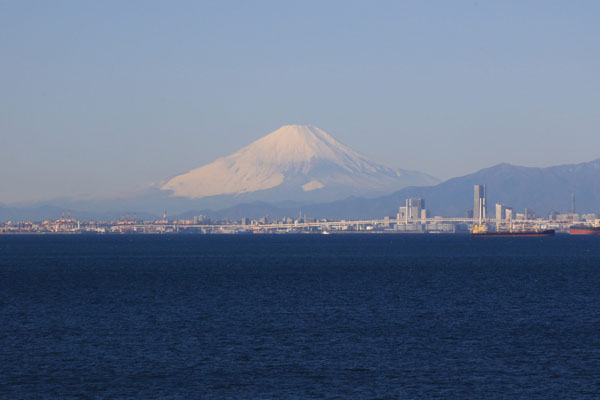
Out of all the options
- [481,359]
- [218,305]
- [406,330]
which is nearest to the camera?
[481,359]

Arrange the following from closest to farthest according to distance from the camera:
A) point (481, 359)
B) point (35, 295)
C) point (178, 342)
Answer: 1. point (481, 359)
2. point (178, 342)
3. point (35, 295)

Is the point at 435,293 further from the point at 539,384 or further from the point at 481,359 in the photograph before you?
Answer: the point at 539,384

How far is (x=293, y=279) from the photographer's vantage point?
93688 mm

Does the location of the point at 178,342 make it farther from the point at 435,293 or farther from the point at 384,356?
the point at 435,293

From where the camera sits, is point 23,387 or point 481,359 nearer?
point 23,387

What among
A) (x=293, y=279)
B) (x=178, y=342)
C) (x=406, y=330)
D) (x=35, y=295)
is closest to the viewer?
(x=178, y=342)

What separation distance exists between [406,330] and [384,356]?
8975 millimetres

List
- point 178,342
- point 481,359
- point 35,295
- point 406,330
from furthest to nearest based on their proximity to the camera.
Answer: point 35,295, point 406,330, point 178,342, point 481,359

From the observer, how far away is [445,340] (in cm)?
4709

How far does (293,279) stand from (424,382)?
5731cm

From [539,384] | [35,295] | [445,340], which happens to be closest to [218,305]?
[35,295]

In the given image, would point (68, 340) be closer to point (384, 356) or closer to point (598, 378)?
point (384, 356)

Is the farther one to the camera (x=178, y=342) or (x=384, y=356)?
(x=178, y=342)

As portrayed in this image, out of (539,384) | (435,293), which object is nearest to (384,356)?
(539,384)
